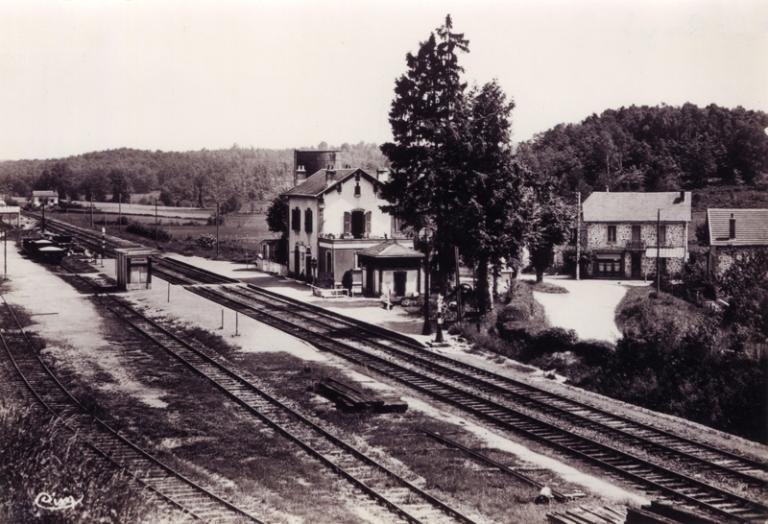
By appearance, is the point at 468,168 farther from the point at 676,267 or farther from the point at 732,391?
the point at 676,267

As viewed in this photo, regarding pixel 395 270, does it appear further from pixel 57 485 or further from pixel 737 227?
pixel 57 485

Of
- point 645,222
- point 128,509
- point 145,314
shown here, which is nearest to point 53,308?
point 145,314

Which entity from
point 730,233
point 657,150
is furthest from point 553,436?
point 657,150

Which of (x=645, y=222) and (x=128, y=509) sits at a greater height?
(x=645, y=222)

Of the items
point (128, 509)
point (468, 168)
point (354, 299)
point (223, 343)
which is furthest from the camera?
point (354, 299)

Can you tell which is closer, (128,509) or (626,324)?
(128,509)

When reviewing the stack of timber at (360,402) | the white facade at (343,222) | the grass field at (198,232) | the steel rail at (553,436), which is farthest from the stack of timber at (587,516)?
the grass field at (198,232)
